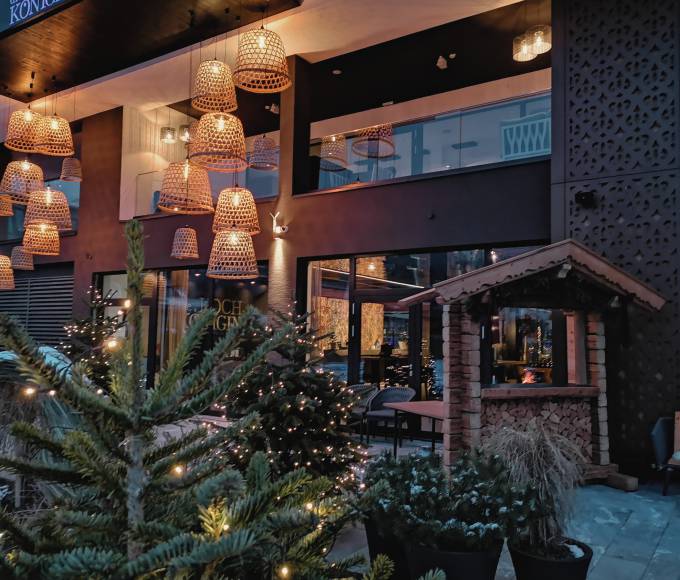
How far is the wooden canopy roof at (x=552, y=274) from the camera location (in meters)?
5.51

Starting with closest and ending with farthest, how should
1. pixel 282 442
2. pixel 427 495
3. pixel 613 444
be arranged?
1. pixel 427 495
2. pixel 282 442
3. pixel 613 444

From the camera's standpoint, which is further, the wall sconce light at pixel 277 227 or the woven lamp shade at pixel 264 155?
the woven lamp shade at pixel 264 155

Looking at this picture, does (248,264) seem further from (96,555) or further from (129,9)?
(96,555)

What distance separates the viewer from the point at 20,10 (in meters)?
7.95

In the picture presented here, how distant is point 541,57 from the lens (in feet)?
31.4

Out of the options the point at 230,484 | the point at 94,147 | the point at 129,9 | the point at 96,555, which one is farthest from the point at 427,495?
the point at 94,147

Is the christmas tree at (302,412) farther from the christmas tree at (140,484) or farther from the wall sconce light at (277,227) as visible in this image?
the wall sconce light at (277,227)

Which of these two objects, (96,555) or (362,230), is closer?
(96,555)

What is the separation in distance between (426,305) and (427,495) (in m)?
6.15

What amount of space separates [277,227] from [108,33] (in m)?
3.69

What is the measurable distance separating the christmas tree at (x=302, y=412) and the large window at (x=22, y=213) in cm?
1029

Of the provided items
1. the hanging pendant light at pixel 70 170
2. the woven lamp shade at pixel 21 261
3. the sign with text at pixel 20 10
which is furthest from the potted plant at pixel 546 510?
the woven lamp shade at pixel 21 261

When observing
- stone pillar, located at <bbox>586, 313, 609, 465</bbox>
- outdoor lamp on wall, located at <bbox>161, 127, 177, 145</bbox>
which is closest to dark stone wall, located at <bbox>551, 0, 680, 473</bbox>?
stone pillar, located at <bbox>586, 313, 609, 465</bbox>

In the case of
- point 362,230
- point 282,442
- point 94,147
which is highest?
point 94,147
